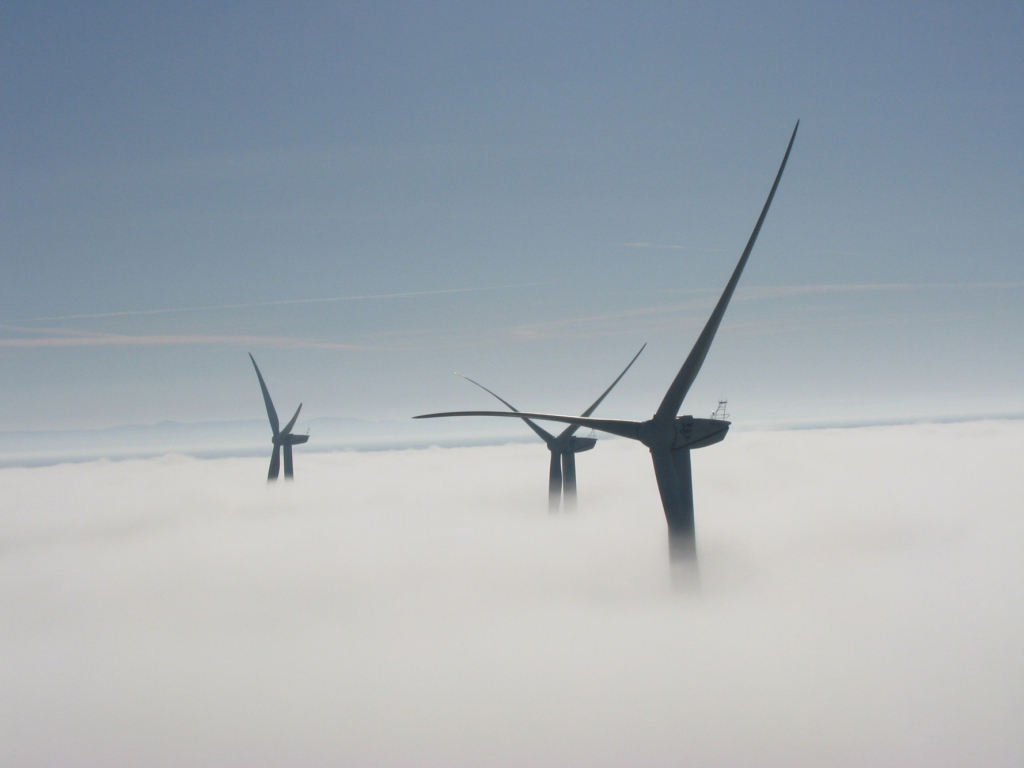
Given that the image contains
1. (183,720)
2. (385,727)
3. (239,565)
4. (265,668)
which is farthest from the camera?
(239,565)

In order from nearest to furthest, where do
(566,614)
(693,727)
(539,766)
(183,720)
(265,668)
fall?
(539,766), (693,727), (183,720), (265,668), (566,614)

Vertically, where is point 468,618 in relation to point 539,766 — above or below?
above

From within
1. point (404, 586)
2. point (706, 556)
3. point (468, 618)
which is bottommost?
point (468, 618)

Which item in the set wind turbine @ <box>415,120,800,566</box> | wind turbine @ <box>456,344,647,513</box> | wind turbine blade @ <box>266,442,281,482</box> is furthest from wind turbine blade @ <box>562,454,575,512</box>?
wind turbine blade @ <box>266,442,281,482</box>

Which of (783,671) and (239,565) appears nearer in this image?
(783,671)

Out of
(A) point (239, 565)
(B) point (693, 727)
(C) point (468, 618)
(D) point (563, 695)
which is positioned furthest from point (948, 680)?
(A) point (239, 565)

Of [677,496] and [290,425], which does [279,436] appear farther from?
[677,496]

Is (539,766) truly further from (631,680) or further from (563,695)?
(631,680)
